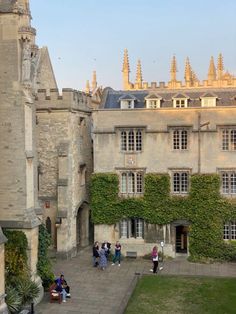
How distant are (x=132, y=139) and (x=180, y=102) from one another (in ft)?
15.2

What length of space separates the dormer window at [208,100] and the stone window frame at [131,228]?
9.55 m

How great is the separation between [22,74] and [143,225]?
15.1m

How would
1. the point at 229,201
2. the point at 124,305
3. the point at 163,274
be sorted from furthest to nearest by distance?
the point at 229,201 → the point at 163,274 → the point at 124,305

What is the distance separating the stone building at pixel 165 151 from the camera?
3180cm

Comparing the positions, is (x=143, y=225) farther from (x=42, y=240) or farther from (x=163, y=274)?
(x=42, y=240)

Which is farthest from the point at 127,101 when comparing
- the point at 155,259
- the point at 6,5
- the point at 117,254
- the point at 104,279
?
the point at 6,5

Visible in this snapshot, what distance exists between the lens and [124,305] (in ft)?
73.2

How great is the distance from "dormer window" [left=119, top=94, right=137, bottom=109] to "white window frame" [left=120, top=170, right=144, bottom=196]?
520 centimetres

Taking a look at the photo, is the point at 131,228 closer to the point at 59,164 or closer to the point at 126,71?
the point at 59,164

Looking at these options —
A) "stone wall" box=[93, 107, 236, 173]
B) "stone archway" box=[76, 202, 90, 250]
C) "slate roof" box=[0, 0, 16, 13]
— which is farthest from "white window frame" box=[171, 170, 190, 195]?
"slate roof" box=[0, 0, 16, 13]

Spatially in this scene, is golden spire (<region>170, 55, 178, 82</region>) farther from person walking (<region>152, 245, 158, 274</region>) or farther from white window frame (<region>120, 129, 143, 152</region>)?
person walking (<region>152, 245, 158, 274</region>)

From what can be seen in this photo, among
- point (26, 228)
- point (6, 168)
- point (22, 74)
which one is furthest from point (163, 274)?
point (22, 74)

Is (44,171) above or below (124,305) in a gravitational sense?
above

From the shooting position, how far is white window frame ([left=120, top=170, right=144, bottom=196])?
108ft
